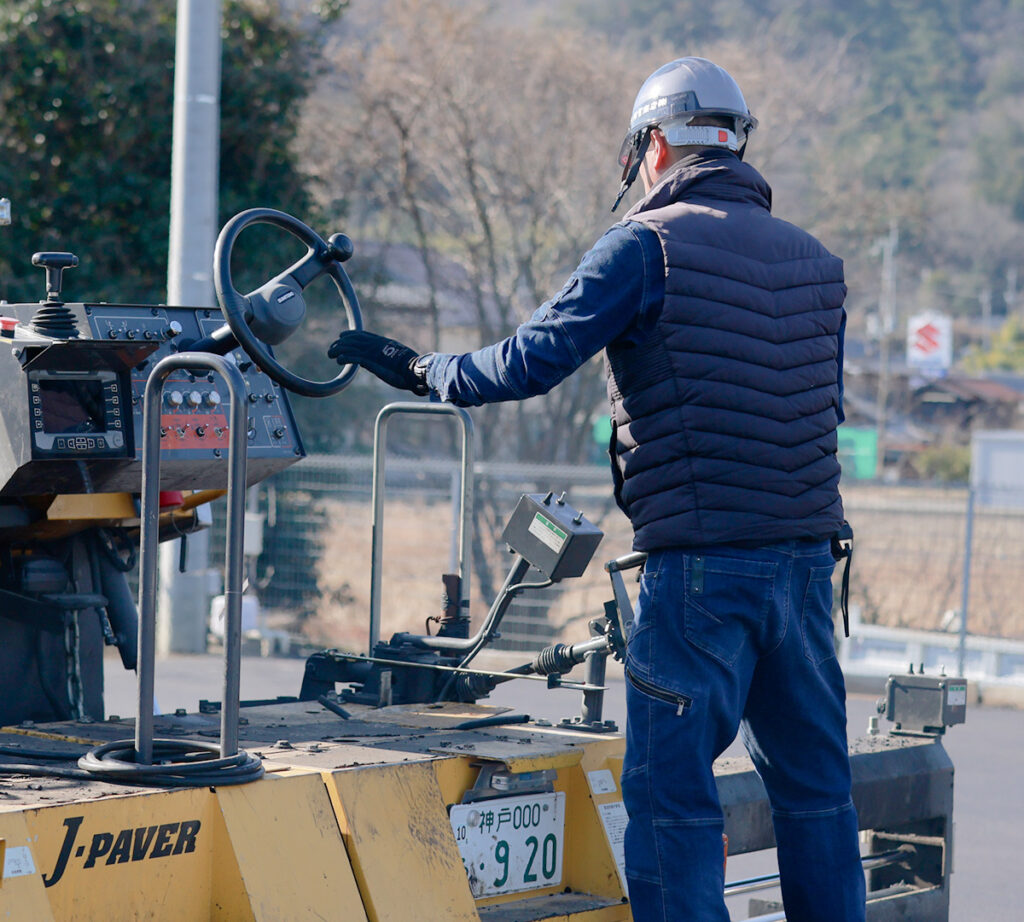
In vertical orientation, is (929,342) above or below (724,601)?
above

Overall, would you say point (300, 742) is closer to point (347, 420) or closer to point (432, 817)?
point (432, 817)

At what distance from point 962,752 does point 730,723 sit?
254 inches

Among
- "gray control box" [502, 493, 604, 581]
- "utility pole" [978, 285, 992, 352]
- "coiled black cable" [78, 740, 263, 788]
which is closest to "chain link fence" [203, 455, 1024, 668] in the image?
"gray control box" [502, 493, 604, 581]

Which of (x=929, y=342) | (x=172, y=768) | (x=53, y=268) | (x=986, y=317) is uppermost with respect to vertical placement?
(x=986, y=317)

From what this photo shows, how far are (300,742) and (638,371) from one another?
4.02 feet

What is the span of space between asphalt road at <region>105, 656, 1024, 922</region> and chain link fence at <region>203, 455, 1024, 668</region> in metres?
1.62

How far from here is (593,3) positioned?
63344mm

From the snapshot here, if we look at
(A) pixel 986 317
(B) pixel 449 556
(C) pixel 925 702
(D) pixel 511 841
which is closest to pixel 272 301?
(D) pixel 511 841

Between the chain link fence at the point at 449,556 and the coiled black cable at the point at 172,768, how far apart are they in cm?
964

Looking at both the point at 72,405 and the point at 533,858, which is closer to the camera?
the point at 533,858

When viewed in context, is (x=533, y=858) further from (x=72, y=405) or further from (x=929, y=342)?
(x=929, y=342)

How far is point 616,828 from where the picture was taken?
3.71 metres

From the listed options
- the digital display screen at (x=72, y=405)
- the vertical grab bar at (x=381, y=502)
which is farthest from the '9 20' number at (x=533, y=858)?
the digital display screen at (x=72, y=405)

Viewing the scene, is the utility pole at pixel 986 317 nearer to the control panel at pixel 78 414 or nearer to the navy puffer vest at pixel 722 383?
the navy puffer vest at pixel 722 383
